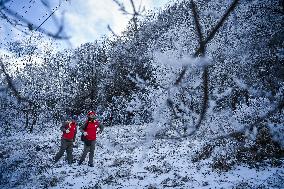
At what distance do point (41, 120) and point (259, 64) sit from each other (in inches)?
848

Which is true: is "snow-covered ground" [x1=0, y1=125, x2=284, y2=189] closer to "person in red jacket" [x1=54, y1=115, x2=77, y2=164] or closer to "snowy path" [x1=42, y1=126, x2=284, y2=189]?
"snowy path" [x1=42, y1=126, x2=284, y2=189]

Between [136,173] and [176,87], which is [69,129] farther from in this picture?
[176,87]

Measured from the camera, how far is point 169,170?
7938mm

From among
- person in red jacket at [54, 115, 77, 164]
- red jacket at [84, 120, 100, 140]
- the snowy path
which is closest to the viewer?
the snowy path

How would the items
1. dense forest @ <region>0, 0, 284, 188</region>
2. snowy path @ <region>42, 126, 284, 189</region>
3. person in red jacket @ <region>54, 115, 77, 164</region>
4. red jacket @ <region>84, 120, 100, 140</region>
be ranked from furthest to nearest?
1. person in red jacket @ <region>54, 115, 77, 164</region>
2. red jacket @ <region>84, 120, 100, 140</region>
3. snowy path @ <region>42, 126, 284, 189</region>
4. dense forest @ <region>0, 0, 284, 188</region>

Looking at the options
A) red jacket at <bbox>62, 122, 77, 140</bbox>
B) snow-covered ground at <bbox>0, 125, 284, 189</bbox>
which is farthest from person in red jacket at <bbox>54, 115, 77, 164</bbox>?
snow-covered ground at <bbox>0, 125, 284, 189</bbox>

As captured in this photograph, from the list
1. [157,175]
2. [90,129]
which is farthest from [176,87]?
[90,129]

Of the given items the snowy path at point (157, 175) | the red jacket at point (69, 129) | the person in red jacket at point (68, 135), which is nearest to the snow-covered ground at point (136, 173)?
the snowy path at point (157, 175)

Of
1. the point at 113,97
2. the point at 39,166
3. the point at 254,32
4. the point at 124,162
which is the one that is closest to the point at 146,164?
the point at 124,162

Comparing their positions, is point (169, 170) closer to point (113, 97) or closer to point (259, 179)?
point (259, 179)

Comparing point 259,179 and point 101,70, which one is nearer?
point 259,179

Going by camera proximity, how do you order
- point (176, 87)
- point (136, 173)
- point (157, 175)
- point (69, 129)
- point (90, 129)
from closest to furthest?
point (176, 87), point (157, 175), point (136, 173), point (90, 129), point (69, 129)

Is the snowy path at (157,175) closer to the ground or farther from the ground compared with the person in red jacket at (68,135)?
closer to the ground

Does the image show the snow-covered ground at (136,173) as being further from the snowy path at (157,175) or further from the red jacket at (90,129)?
the red jacket at (90,129)
